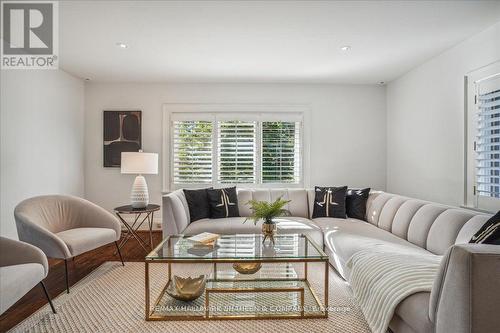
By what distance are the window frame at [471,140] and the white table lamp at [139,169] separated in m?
3.65

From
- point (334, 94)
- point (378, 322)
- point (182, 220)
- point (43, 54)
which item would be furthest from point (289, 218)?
point (43, 54)

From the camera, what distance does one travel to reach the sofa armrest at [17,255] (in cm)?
204

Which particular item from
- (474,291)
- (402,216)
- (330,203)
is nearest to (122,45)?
(330,203)

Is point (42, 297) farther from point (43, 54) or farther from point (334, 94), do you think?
point (334, 94)

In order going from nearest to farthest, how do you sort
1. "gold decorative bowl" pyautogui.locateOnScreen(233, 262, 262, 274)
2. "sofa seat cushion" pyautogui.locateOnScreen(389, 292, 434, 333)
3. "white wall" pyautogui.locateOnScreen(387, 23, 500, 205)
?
1. "sofa seat cushion" pyautogui.locateOnScreen(389, 292, 434, 333)
2. "gold decorative bowl" pyautogui.locateOnScreen(233, 262, 262, 274)
3. "white wall" pyautogui.locateOnScreen(387, 23, 500, 205)

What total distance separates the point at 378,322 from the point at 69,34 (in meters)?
3.67

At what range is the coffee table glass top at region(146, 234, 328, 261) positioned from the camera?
2.17m

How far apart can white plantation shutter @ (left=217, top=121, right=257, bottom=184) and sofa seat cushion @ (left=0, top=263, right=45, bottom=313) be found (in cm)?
303

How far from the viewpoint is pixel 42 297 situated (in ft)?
8.30

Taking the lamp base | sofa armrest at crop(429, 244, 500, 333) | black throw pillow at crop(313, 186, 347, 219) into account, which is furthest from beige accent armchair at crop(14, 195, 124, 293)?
sofa armrest at crop(429, 244, 500, 333)

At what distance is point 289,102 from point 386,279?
3494 mm

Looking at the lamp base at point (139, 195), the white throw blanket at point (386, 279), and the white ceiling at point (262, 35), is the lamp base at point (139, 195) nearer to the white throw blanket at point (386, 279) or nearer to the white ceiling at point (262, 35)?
the white ceiling at point (262, 35)

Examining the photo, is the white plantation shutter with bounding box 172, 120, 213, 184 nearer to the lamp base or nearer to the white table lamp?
the white table lamp

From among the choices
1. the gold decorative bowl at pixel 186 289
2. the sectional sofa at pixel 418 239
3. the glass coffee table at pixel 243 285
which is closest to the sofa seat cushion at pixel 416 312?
the sectional sofa at pixel 418 239
